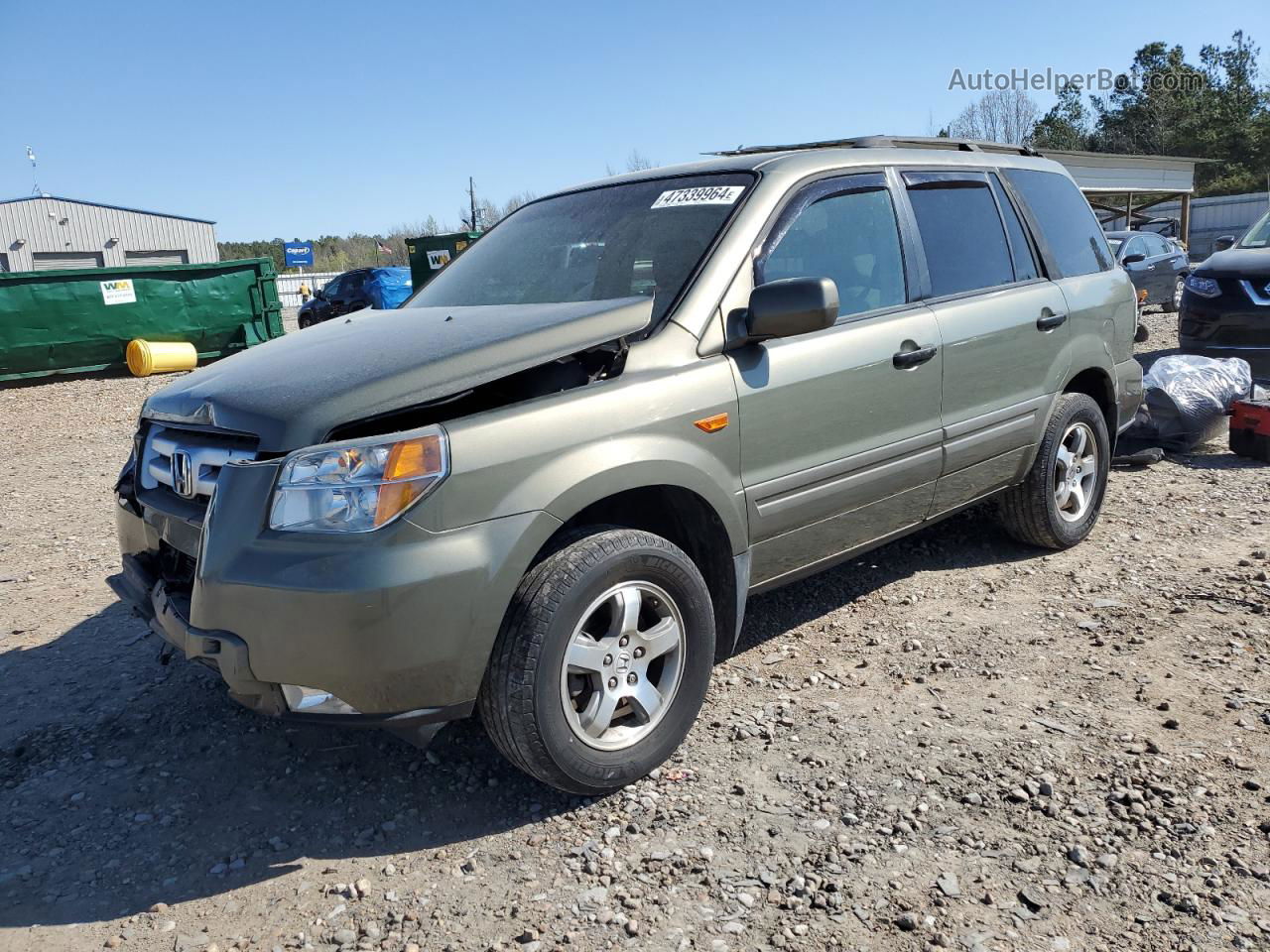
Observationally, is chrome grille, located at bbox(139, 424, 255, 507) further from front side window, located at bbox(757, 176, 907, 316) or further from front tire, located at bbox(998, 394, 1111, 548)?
front tire, located at bbox(998, 394, 1111, 548)

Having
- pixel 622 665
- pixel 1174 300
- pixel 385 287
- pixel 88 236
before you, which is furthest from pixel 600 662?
pixel 88 236

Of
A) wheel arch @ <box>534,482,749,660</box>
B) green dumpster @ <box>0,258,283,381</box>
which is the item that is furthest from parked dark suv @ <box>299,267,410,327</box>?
wheel arch @ <box>534,482,749,660</box>

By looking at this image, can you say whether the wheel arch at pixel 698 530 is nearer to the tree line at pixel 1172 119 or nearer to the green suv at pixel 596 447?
the green suv at pixel 596 447

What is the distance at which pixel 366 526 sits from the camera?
2.45 m

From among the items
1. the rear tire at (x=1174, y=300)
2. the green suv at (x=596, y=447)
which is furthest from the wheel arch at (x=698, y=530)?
the rear tire at (x=1174, y=300)

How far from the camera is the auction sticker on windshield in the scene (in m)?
3.45

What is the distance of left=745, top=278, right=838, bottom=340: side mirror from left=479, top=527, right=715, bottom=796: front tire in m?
0.77

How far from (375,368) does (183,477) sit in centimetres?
69

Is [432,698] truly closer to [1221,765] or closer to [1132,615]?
[1221,765]

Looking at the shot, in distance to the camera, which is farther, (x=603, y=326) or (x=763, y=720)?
(x=763, y=720)

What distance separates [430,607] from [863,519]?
1863 mm

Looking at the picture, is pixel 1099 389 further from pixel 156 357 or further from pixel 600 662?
pixel 156 357

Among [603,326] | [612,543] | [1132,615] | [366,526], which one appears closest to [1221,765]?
[1132,615]

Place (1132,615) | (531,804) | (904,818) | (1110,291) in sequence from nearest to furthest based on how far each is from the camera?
(904,818), (531,804), (1132,615), (1110,291)
